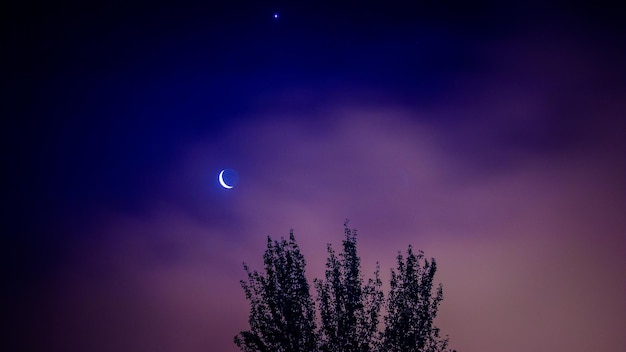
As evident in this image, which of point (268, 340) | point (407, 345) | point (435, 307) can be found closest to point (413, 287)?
point (435, 307)

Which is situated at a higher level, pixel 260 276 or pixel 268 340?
pixel 260 276

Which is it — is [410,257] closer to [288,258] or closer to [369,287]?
[369,287]

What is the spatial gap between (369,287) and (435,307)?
3676mm

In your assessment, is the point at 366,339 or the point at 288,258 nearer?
the point at 366,339

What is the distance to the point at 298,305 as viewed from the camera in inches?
951

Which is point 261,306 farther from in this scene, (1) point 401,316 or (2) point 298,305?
(1) point 401,316

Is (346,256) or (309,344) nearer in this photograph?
(309,344)

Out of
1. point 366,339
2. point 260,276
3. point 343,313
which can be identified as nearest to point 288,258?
point 260,276

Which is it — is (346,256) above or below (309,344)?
above

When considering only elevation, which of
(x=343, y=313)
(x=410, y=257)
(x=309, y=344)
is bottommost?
(x=309, y=344)

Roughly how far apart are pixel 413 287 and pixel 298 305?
6314 millimetres

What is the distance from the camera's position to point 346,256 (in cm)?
2506

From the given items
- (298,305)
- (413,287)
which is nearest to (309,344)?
(298,305)

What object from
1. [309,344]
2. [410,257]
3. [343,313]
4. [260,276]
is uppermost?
[410,257]
